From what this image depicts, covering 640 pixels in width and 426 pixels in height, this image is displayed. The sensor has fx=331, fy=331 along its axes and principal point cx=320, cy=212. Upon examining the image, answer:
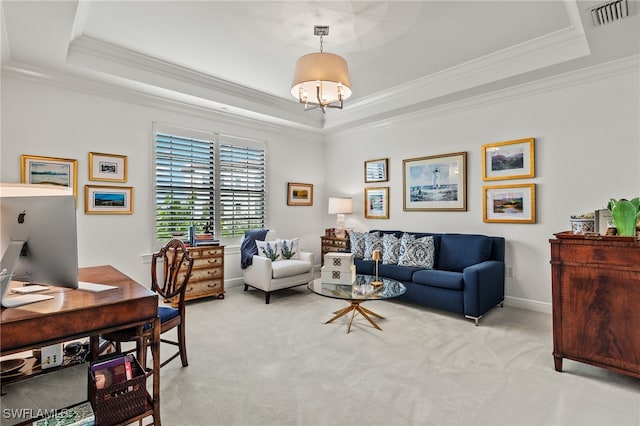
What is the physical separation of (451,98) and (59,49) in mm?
4416

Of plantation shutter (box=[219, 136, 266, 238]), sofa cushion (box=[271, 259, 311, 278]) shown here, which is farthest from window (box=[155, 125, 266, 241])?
sofa cushion (box=[271, 259, 311, 278])

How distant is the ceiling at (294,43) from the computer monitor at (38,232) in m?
1.98

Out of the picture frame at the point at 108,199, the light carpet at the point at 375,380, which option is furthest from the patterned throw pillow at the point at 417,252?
the picture frame at the point at 108,199

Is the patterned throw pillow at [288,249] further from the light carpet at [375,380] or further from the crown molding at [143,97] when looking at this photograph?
the crown molding at [143,97]

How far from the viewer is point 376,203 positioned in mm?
5645

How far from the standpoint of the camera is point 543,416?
1.95m

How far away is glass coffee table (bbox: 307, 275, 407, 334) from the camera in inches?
123

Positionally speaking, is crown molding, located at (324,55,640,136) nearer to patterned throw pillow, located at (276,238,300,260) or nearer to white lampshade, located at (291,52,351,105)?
white lampshade, located at (291,52,351,105)

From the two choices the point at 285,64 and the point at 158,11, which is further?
the point at 285,64

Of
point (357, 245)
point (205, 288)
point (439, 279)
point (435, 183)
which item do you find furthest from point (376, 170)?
point (205, 288)

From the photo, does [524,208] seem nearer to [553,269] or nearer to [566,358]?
[553,269]

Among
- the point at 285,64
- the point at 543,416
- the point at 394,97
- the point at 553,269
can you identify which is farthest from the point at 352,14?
the point at 543,416

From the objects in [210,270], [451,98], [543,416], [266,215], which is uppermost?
[451,98]

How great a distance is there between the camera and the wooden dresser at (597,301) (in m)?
2.24
